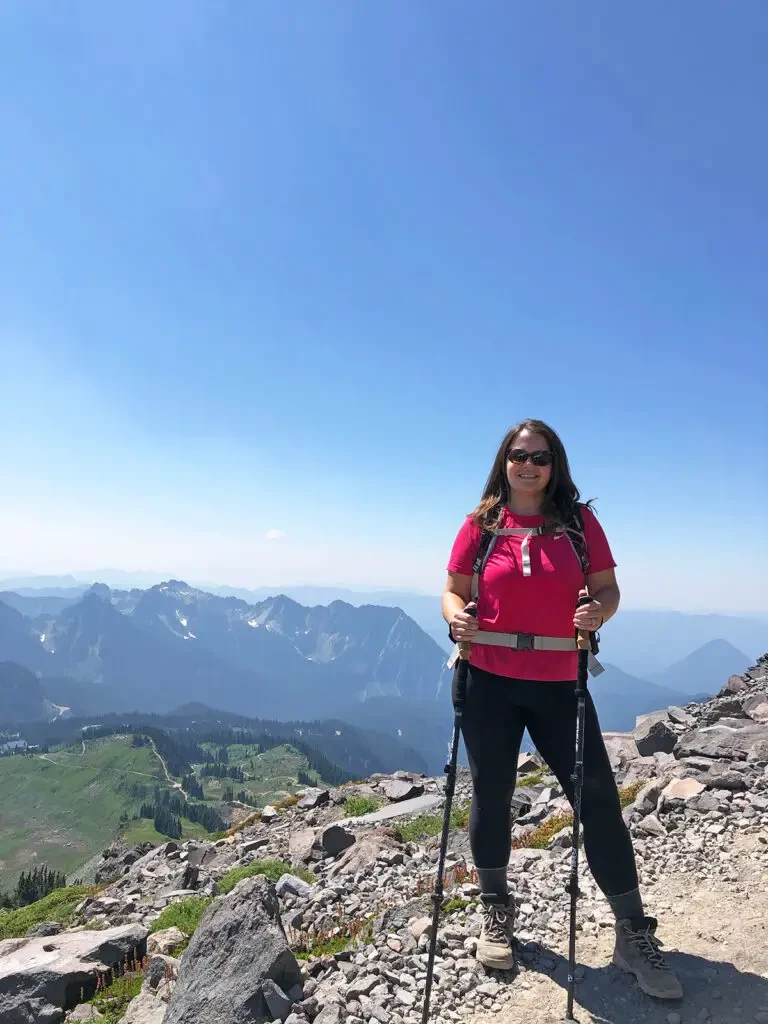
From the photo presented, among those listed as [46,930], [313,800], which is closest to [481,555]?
[46,930]

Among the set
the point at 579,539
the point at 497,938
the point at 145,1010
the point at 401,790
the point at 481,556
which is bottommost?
the point at 401,790

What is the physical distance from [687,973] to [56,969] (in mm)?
9755

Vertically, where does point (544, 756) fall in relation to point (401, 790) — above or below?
above

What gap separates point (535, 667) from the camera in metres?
5.33

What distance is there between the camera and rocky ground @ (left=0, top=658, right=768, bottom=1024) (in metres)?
5.45

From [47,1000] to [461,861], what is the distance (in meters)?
6.96

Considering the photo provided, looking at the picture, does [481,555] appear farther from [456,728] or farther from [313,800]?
[313,800]

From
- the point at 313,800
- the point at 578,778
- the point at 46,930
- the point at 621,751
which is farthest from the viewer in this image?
the point at 313,800

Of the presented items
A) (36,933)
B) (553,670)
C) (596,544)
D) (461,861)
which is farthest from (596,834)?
(36,933)

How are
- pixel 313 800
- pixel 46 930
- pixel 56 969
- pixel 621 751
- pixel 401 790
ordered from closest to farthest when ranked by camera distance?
pixel 56 969 < pixel 46 930 < pixel 621 751 < pixel 401 790 < pixel 313 800

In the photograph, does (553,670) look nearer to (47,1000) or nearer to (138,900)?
(47,1000)

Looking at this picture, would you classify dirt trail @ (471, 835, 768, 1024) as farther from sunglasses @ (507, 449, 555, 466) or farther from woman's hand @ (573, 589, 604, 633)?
sunglasses @ (507, 449, 555, 466)

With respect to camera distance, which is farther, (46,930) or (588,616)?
(46,930)

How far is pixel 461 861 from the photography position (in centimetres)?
988
